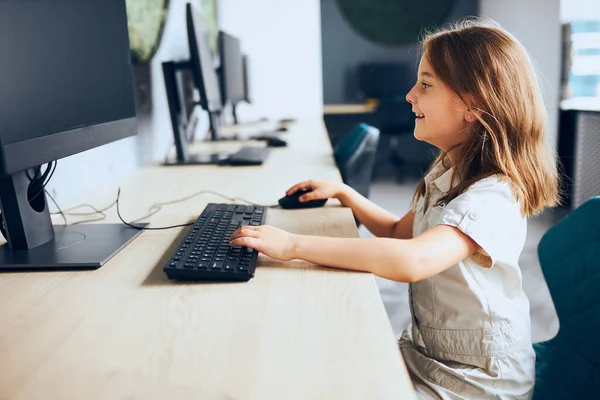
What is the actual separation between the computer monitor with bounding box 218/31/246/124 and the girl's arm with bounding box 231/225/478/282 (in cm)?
177

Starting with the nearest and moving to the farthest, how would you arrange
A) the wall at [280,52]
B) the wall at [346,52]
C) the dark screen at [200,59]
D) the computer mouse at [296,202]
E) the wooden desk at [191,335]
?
1. the wooden desk at [191,335]
2. the computer mouse at [296,202]
3. the dark screen at [200,59]
4. the wall at [280,52]
5. the wall at [346,52]

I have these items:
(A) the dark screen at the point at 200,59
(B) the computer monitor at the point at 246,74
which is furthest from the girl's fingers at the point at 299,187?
(B) the computer monitor at the point at 246,74

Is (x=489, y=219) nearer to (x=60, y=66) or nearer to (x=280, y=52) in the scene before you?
(x=60, y=66)

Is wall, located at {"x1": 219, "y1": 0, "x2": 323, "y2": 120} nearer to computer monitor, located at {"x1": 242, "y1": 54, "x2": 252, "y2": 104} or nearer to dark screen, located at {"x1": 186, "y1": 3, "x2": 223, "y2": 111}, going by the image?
computer monitor, located at {"x1": 242, "y1": 54, "x2": 252, "y2": 104}

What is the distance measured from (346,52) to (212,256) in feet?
17.1

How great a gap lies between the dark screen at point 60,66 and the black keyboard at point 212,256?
0.28 m

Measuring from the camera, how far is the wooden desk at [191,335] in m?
0.50

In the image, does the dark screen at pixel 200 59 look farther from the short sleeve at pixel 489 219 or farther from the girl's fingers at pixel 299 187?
the short sleeve at pixel 489 219

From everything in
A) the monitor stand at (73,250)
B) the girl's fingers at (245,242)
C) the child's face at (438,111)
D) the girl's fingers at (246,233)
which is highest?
the child's face at (438,111)

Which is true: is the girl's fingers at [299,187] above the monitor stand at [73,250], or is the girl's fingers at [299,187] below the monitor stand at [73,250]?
above

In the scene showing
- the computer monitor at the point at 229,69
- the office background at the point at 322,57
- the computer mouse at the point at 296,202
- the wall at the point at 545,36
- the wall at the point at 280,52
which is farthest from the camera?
the wall at the point at 280,52

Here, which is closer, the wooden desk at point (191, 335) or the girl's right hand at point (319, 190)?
the wooden desk at point (191, 335)

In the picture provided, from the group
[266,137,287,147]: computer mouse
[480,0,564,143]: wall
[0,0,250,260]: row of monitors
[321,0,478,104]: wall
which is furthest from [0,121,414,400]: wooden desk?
[321,0,478,104]: wall

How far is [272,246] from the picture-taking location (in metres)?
0.81
